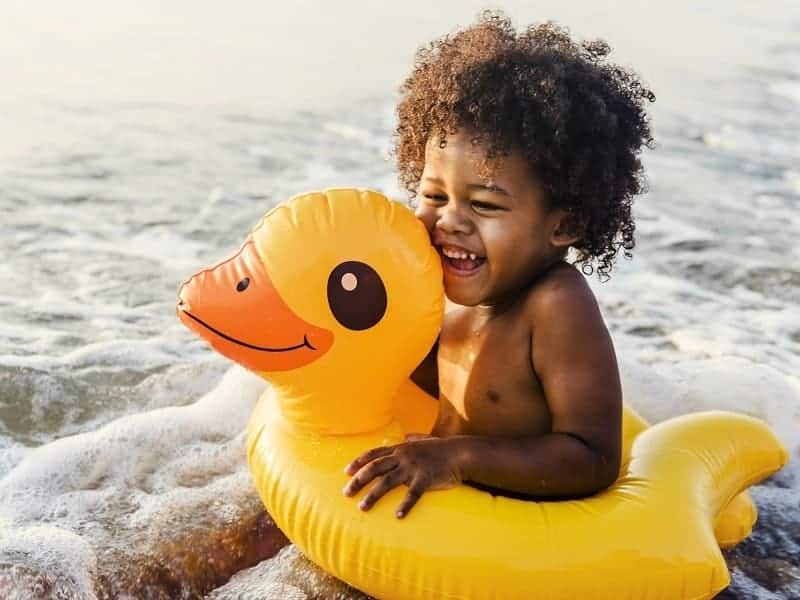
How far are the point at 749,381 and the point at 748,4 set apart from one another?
1388cm

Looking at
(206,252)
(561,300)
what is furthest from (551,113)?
(206,252)

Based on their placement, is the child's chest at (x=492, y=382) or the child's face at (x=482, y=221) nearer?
the child's face at (x=482, y=221)

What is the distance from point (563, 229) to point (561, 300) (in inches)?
8.6

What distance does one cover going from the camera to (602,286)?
17.9 feet

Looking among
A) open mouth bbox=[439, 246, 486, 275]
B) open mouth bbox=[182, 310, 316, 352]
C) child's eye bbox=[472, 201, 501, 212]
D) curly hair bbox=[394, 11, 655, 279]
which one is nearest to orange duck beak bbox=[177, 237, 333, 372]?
open mouth bbox=[182, 310, 316, 352]

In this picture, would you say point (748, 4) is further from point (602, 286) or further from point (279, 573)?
point (279, 573)

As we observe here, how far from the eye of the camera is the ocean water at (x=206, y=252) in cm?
299

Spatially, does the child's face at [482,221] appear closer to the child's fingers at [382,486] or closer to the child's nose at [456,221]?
the child's nose at [456,221]

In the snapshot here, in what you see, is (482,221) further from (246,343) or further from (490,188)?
(246,343)

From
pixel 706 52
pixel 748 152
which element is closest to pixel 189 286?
pixel 748 152

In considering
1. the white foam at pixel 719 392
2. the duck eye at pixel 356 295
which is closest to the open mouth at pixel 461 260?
the duck eye at pixel 356 295

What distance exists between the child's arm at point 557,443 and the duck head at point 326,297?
23 cm

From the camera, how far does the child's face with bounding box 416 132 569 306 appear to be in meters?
2.58

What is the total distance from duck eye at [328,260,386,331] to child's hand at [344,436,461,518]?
0.32 m
